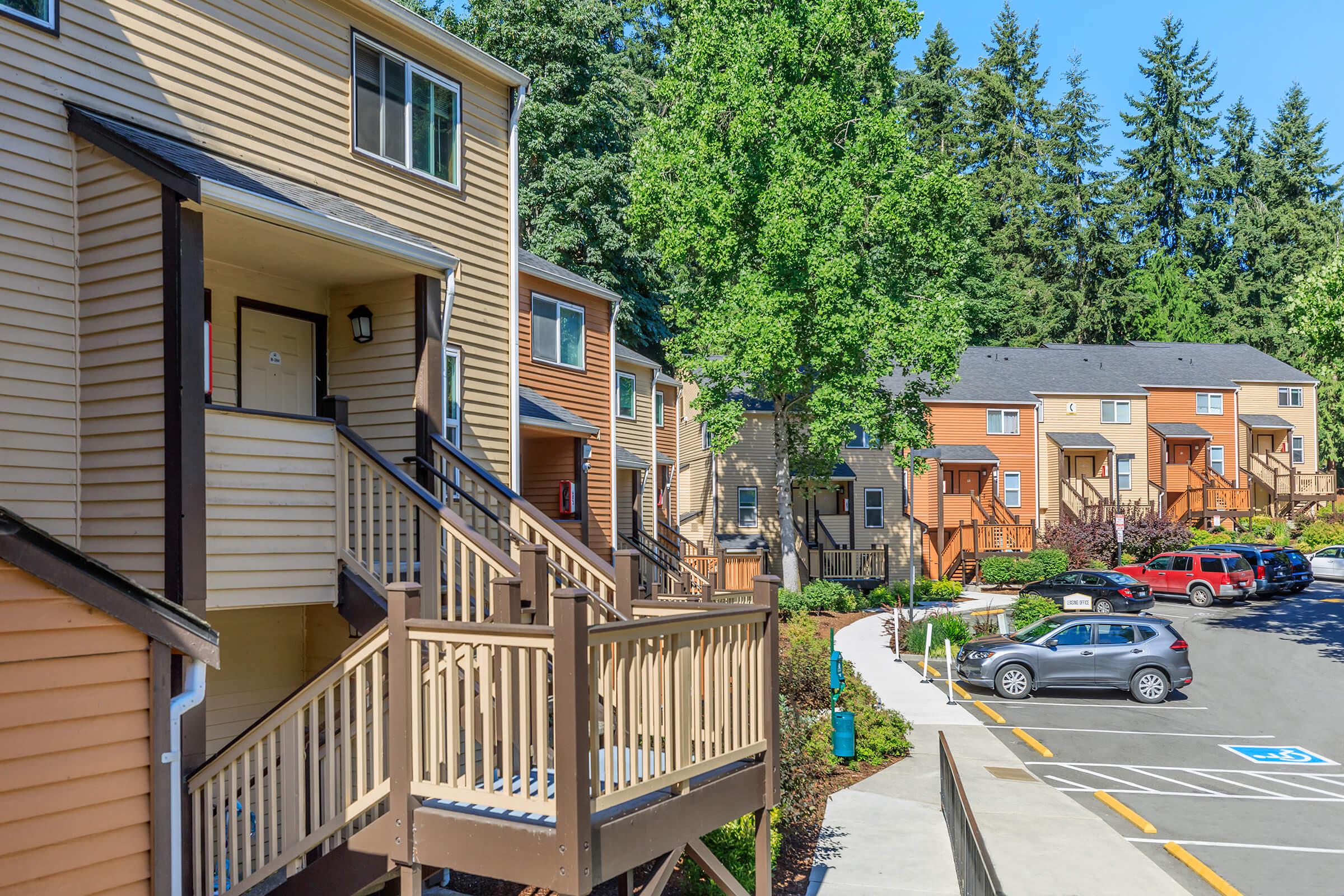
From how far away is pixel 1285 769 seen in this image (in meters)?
14.5

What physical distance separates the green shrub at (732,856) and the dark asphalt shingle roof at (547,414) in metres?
8.56

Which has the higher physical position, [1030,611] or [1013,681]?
[1030,611]

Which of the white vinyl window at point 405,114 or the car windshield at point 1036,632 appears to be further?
the car windshield at point 1036,632

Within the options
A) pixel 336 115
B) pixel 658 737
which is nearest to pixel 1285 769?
pixel 658 737

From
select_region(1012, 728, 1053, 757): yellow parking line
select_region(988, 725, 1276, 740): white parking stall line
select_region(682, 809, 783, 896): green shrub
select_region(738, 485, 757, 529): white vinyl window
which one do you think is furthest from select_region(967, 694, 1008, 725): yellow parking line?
select_region(738, 485, 757, 529): white vinyl window

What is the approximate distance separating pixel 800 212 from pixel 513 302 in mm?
15288

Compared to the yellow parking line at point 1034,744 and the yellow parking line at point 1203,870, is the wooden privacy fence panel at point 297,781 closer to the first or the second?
the yellow parking line at point 1203,870

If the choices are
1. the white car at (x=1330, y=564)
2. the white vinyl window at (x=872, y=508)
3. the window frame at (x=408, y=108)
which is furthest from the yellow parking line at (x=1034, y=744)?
the white car at (x=1330, y=564)

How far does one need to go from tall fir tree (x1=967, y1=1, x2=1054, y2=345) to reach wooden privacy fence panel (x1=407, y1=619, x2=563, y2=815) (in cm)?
5599

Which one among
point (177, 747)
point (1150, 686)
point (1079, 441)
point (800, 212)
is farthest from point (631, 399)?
point (1079, 441)

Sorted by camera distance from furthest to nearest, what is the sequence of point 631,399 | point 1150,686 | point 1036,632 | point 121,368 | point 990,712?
point 631,399
point 1036,632
point 1150,686
point 990,712
point 121,368

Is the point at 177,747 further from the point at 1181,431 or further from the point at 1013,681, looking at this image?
the point at 1181,431

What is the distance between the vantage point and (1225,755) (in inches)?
600

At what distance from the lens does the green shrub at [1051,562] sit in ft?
120
